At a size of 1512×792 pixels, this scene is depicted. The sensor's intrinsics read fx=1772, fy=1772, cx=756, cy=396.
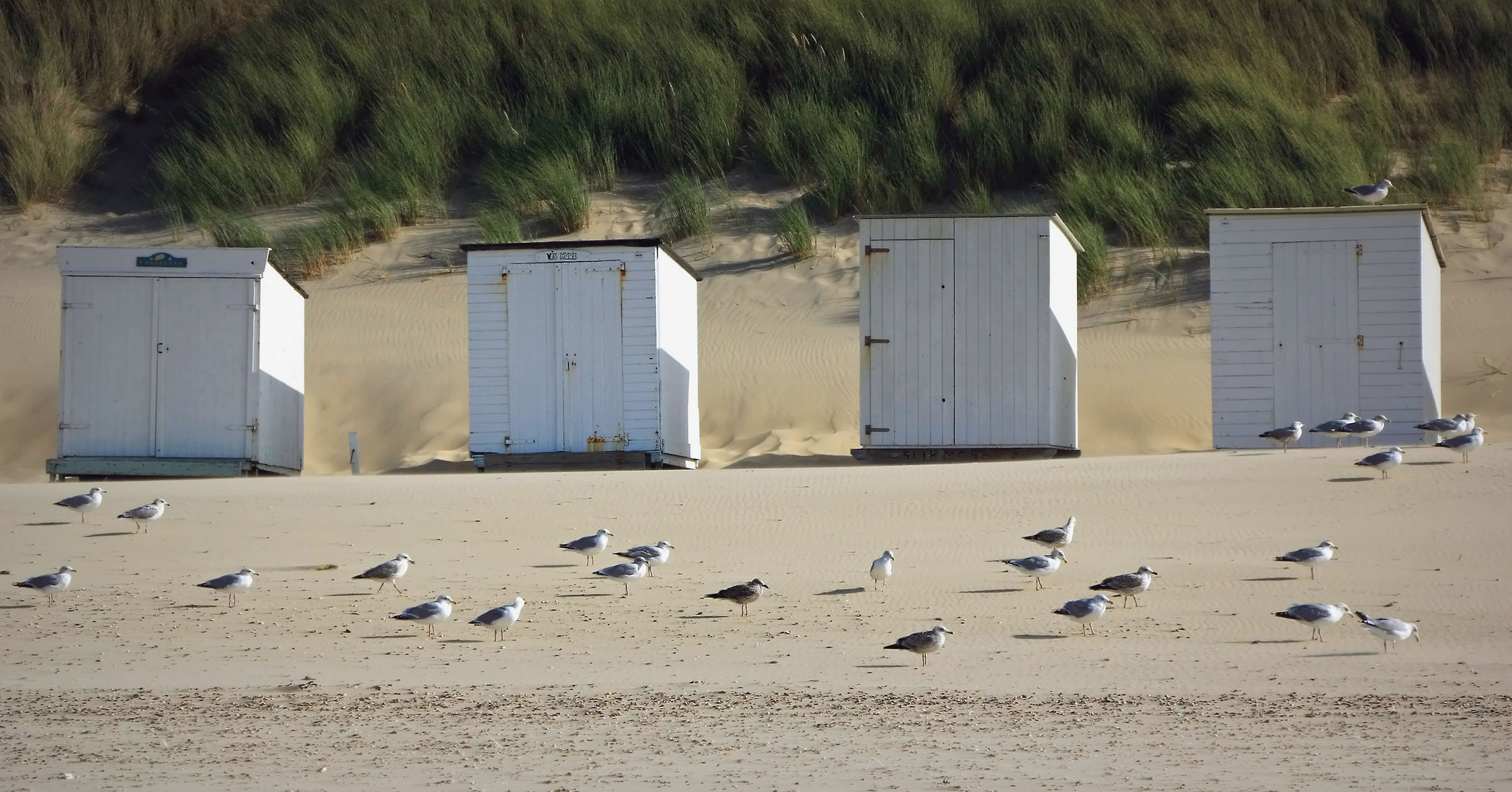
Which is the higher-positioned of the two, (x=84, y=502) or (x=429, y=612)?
(x=84, y=502)

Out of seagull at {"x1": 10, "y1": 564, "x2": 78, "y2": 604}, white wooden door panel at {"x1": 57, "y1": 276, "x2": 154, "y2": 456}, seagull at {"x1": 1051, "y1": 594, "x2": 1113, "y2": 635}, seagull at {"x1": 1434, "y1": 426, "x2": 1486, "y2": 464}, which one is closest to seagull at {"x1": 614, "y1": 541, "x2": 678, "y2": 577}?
seagull at {"x1": 1051, "y1": 594, "x2": 1113, "y2": 635}

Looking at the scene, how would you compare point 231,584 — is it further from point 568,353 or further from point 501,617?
point 568,353

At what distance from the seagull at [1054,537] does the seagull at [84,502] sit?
7883mm

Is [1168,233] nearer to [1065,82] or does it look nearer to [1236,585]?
[1065,82]

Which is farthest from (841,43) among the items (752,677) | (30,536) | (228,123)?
(752,677)

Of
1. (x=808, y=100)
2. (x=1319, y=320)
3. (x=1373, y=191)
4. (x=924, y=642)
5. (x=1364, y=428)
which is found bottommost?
(x=924, y=642)

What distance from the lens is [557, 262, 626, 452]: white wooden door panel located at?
18.8 meters

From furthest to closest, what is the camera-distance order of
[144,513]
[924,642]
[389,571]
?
1. [144,513]
2. [389,571]
3. [924,642]

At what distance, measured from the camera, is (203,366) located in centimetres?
1869

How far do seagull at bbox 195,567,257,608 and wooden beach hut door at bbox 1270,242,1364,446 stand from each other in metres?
10.8

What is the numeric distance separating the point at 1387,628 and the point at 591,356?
10.1 meters

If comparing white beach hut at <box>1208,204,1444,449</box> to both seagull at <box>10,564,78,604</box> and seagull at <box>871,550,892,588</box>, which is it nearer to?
seagull at <box>871,550,892,588</box>

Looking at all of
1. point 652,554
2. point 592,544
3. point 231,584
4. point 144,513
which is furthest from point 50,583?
point 652,554

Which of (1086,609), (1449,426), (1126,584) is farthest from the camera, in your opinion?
(1449,426)
